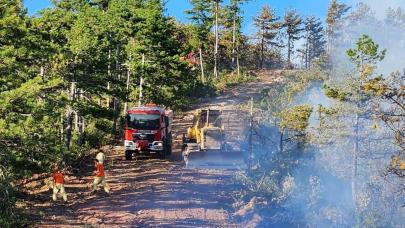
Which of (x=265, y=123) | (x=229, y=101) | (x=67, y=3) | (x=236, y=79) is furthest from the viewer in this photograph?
(x=236, y=79)

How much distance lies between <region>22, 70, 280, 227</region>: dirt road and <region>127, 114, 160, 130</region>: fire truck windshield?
2117mm

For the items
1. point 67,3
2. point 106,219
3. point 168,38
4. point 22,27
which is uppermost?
point 67,3

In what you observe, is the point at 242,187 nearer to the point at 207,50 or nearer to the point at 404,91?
the point at 404,91

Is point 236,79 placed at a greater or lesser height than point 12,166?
greater

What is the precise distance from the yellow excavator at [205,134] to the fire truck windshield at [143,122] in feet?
6.56

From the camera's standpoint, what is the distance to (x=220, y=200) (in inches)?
851

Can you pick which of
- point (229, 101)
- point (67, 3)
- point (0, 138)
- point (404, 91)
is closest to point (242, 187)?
point (404, 91)

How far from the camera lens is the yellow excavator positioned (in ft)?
86.8

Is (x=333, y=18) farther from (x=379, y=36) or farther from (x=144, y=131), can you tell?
(x=144, y=131)

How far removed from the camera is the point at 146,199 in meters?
20.6

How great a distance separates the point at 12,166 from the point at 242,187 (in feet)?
36.0

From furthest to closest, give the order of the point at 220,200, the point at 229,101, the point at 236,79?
the point at 236,79 → the point at 229,101 → the point at 220,200

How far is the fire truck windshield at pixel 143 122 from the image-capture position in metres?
28.1

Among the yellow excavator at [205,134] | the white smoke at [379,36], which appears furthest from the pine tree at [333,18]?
the yellow excavator at [205,134]
